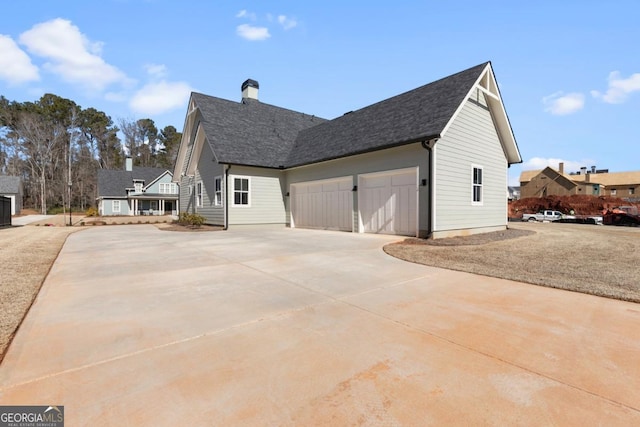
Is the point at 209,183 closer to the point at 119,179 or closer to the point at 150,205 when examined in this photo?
the point at 150,205

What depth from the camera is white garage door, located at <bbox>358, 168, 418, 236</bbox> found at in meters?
11.1

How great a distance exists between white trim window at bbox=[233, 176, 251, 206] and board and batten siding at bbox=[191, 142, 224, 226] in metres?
0.77

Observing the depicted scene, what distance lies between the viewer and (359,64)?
12.8 metres

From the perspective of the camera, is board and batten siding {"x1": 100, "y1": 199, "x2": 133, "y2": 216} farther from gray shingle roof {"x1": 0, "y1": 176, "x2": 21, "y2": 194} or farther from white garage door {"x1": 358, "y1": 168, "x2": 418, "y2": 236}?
white garage door {"x1": 358, "y1": 168, "x2": 418, "y2": 236}

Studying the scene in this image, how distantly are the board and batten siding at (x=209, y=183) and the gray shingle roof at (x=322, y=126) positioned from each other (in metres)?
1.51

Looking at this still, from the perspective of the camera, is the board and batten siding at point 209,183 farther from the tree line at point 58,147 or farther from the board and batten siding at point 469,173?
the tree line at point 58,147

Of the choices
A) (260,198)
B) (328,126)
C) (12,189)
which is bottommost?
(260,198)

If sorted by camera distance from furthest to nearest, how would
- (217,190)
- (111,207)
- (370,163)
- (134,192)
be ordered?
(134,192) → (111,207) → (217,190) → (370,163)

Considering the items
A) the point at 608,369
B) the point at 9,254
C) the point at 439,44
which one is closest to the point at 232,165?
the point at 9,254

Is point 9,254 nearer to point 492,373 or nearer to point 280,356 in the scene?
point 280,356

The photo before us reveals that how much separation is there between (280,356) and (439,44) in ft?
35.1

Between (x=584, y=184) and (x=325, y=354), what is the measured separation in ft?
206

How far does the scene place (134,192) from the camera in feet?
133

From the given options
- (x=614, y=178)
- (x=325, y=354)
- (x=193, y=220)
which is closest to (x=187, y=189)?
(x=193, y=220)
